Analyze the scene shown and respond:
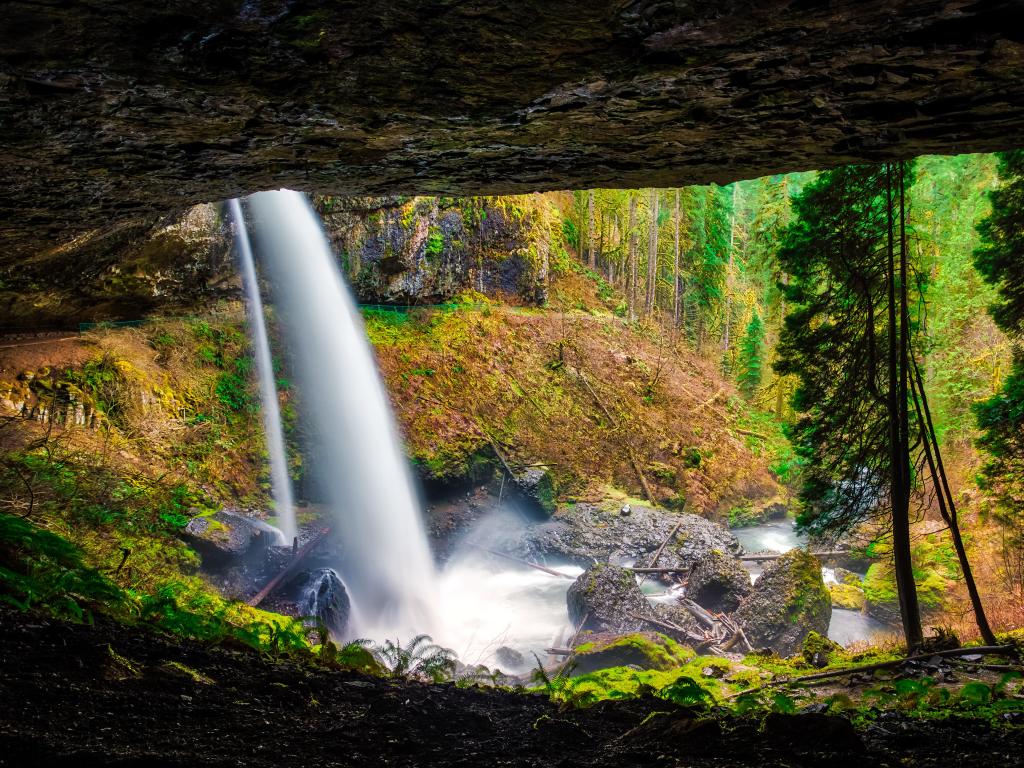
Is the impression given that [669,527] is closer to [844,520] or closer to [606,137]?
[844,520]

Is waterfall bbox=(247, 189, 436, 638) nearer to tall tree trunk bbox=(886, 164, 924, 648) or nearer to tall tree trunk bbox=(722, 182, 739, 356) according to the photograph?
tall tree trunk bbox=(886, 164, 924, 648)

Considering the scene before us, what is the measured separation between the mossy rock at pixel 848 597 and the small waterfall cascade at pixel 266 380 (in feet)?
42.4

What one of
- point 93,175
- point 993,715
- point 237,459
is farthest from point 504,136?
point 237,459

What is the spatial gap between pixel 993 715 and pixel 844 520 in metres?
5.64

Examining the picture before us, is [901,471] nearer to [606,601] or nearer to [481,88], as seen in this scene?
[606,601]

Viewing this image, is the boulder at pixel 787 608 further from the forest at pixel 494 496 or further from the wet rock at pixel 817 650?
the wet rock at pixel 817 650

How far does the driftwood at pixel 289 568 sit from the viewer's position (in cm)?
977

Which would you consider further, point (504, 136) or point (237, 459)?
point (237, 459)

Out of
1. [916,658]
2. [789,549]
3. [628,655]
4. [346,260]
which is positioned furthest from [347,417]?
[916,658]

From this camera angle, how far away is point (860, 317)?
8516 mm

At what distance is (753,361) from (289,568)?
91.8 ft

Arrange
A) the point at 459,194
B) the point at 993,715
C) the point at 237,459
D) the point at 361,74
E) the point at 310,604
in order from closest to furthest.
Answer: the point at 361,74
the point at 993,715
the point at 459,194
the point at 310,604
the point at 237,459

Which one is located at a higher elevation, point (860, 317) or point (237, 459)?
point (860, 317)

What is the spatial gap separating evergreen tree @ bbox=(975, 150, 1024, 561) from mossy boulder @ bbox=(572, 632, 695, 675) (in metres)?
5.98
